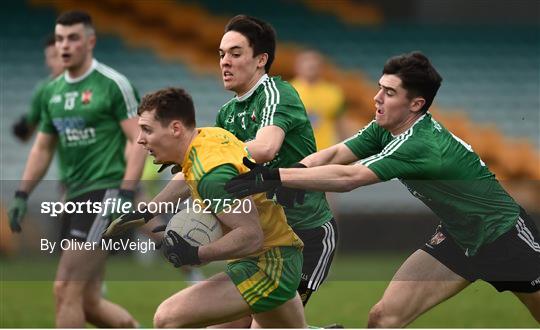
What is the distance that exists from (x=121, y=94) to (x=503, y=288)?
3072 millimetres

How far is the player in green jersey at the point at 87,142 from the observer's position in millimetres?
8031

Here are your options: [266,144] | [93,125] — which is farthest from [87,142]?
[266,144]

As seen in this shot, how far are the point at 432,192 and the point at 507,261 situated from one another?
0.59 meters

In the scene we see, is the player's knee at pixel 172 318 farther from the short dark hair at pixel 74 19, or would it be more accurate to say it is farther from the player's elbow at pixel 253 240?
the short dark hair at pixel 74 19

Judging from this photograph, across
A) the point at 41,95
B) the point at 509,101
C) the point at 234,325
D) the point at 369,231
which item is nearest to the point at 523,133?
the point at 509,101

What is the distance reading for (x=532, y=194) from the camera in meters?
16.5

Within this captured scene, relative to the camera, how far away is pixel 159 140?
5660mm

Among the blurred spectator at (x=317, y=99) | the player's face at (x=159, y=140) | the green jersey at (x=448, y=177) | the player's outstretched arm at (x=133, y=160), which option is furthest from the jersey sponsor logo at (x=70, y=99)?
the blurred spectator at (x=317, y=99)

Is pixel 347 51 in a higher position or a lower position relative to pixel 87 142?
lower

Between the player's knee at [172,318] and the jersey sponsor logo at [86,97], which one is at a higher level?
the jersey sponsor logo at [86,97]

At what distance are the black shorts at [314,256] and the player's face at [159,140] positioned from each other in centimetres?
117

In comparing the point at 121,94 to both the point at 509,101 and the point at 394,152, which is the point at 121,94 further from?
the point at 509,101

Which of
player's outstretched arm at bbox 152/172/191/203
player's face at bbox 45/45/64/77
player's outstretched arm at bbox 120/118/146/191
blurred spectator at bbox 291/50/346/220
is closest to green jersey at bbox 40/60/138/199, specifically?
player's outstretched arm at bbox 120/118/146/191

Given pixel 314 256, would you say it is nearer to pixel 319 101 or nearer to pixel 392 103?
pixel 392 103
